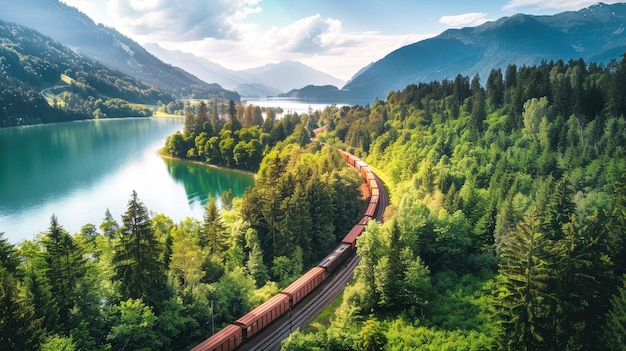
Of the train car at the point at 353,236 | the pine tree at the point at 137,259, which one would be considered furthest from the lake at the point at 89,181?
the pine tree at the point at 137,259

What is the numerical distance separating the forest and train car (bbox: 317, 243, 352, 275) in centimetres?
379

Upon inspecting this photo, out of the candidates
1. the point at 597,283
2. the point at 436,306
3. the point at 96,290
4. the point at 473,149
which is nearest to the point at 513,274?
the point at 597,283

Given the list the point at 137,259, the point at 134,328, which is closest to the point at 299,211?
the point at 137,259

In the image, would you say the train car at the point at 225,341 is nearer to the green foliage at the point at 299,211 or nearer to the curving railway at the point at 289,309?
the curving railway at the point at 289,309

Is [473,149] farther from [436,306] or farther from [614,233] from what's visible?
[436,306]

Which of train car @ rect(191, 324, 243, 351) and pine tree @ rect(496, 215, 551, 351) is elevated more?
pine tree @ rect(496, 215, 551, 351)

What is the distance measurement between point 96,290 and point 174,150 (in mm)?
107464

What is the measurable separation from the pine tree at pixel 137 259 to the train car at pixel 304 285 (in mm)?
13206

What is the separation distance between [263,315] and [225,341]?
5208 mm

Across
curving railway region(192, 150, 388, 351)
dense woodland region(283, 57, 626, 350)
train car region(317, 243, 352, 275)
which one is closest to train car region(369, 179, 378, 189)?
dense woodland region(283, 57, 626, 350)

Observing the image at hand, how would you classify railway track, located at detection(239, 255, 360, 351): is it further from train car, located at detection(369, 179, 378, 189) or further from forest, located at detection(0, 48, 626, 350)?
train car, located at detection(369, 179, 378, 189)

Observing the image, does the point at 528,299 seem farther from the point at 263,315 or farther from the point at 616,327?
the point at 263,315

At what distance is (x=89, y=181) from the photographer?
105m

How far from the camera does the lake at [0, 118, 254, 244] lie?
78750mm
